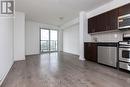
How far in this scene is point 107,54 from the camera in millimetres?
3648

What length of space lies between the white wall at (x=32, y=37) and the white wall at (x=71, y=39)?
7.78ft

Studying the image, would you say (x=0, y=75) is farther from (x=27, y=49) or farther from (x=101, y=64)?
(x=27, y=49)

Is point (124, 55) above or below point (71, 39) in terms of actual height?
below

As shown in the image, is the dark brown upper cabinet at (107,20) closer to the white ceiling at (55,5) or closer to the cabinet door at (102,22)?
the cabinet door at (102,22)

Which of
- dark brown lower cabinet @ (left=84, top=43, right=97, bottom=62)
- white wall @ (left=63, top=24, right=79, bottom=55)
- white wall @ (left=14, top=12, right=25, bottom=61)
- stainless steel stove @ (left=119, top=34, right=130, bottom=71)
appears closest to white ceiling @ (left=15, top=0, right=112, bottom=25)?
white wall @ (left=14, top=12, right=25, bottom=61)

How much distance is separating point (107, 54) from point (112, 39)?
0.84m

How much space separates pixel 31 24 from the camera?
7188 mm

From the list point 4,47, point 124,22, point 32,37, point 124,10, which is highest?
point 124,10

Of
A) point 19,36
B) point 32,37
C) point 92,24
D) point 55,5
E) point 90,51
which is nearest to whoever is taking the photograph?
point 55,5

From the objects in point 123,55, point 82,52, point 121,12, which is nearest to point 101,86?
point 123,55

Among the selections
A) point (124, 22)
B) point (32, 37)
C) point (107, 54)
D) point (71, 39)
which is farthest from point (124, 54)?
point (32, 37)

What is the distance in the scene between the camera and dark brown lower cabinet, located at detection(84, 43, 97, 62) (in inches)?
171

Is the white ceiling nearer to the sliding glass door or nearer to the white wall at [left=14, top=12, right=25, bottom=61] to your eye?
the white wall at [left=14, top=12, right=25, bottom=61]

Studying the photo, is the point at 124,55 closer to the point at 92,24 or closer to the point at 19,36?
the point at 92,24
